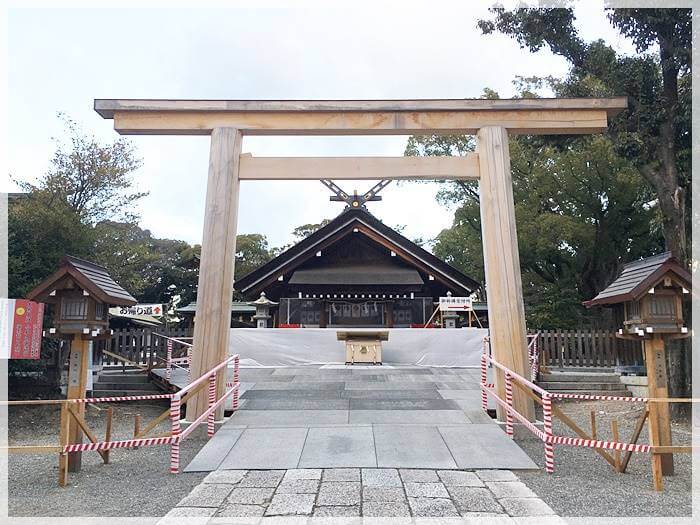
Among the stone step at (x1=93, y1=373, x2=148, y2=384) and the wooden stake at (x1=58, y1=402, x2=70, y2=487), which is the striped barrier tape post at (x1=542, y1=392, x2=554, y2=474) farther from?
the stone step at (x1=93, y1=373, x2=148, y2=384)

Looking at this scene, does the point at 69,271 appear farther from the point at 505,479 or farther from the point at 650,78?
the point at 650,78

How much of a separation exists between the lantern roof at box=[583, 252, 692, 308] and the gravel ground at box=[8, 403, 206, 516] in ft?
Result: 15.9

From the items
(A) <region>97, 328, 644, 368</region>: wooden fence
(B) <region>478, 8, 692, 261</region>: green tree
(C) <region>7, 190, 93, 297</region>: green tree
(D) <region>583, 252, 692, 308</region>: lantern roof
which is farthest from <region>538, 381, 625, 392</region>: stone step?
(C) <region>7, 190, 93, 297</region>: green tree

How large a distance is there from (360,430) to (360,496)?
2205mm

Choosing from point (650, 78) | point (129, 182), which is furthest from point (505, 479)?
point (129, 182)

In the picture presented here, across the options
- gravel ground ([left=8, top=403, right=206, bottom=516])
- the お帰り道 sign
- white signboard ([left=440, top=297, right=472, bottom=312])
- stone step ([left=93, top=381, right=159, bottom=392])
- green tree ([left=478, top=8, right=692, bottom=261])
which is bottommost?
gravel ground ([left=8, top=403, right=206, bottom=516])

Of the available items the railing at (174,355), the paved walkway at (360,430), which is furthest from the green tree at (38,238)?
the paved walkway at (360,430)

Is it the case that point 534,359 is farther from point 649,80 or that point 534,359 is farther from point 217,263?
point 217,263

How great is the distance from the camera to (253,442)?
20.2 ft

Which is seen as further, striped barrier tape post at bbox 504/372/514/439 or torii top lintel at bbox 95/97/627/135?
torii top lintel at bbox 95/97/627/135

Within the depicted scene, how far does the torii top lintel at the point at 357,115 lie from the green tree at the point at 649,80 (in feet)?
10.1

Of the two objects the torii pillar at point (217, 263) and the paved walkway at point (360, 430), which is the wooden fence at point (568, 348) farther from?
the torii pillar at point (217, 263)

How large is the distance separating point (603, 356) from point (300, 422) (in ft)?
33.4

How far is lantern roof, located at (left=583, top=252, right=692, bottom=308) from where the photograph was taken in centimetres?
511
